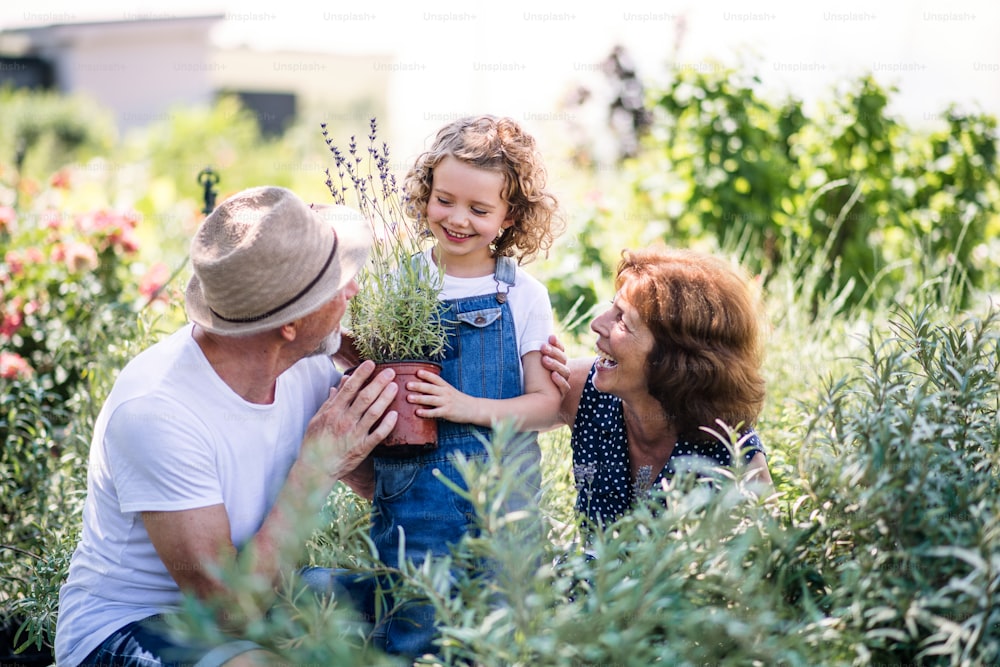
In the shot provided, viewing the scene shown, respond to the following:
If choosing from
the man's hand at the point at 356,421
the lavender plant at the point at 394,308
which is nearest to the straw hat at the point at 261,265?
the lavender plant at the point at 394,308

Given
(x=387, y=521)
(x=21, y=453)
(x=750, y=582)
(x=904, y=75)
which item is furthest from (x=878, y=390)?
(x=904, y=75)

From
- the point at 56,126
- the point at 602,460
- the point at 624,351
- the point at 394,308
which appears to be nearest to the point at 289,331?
the point at 394,308

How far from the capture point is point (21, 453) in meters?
3.60

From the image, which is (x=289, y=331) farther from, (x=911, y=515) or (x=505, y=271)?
(x=911, y=515)

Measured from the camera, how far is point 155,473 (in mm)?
2051

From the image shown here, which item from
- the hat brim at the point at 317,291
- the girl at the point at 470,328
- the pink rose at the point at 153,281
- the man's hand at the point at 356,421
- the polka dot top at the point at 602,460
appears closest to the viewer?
the hat brim at the point at 317,291

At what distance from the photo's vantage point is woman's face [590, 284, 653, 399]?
261 centimetres

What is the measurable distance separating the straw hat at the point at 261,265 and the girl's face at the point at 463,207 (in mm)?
380

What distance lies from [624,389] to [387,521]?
77 cm

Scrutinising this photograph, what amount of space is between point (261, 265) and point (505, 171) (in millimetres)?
821

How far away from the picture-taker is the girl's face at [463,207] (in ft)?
8.30

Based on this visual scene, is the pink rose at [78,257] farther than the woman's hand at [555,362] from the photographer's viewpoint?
Yes

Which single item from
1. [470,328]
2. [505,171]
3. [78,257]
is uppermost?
[505,171]

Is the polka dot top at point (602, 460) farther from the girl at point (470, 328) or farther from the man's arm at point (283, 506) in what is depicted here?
the man's arm at point (283, 506)
